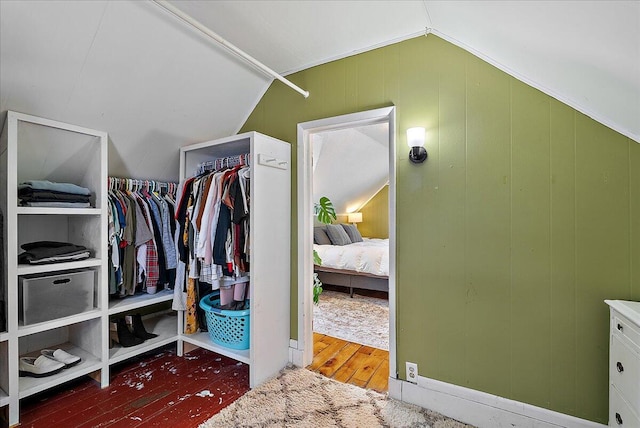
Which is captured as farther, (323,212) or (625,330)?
(323,212)

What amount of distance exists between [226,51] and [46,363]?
7.57ft

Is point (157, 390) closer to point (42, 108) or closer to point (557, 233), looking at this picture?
point (42, 108)

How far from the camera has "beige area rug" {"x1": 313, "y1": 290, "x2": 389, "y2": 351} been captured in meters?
3.04

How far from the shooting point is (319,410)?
74.7 inches

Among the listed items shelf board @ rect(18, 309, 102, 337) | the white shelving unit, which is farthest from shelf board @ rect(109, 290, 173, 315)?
shelf board @ rect(18, 309, 102, 337)

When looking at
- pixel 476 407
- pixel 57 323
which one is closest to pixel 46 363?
pixel 57 323

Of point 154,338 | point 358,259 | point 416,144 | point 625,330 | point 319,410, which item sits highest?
point 416,144

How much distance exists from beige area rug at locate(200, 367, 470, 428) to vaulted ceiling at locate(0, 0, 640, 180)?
189cm

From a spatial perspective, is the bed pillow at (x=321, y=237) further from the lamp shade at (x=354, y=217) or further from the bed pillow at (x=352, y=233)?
the lamp shade at (x=354, y=217)

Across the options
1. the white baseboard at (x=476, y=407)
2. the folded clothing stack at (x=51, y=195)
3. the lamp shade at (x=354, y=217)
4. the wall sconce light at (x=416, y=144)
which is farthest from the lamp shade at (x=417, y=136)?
the lamp shade at (x=354, y=217)

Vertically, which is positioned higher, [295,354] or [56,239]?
[56,239]

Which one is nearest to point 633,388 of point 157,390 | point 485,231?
point 485,231

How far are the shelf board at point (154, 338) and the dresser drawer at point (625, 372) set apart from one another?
2.78m

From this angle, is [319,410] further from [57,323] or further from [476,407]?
[57,323]
